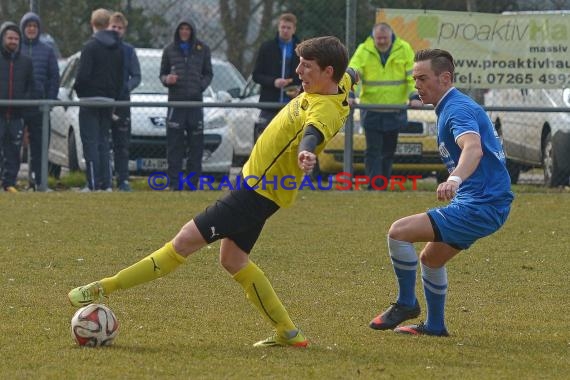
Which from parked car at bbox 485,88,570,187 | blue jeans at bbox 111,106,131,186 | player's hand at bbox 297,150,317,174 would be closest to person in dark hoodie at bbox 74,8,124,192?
blue jeans at bbox 111,106,131,186

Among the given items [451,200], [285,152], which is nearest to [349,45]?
[451,200]

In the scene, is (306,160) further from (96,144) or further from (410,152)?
(410,152)

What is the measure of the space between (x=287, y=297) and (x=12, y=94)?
7169mm

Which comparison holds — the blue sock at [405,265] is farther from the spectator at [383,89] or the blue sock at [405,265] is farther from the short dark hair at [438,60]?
the spectator at [383,89]

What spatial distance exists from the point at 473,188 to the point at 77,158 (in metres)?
9.89

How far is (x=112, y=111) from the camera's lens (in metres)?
14.8

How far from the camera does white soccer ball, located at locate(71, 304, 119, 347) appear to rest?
6.57 metres

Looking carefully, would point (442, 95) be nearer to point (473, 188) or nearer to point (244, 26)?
point (473, 188)

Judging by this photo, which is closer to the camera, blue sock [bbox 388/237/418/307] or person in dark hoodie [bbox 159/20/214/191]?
blue sock [bbox 388/237/418/307]

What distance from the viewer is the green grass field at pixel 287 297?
624 cm

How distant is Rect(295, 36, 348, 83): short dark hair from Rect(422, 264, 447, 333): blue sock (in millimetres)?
1230

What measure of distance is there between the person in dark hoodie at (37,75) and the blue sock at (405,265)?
8.25m

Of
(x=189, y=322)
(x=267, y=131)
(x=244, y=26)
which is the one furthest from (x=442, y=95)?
(x=244, y=26)

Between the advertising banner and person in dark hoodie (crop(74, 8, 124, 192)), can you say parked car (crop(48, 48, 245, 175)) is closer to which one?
person in dark hoodie (crop(74, 8, 124, 192))
